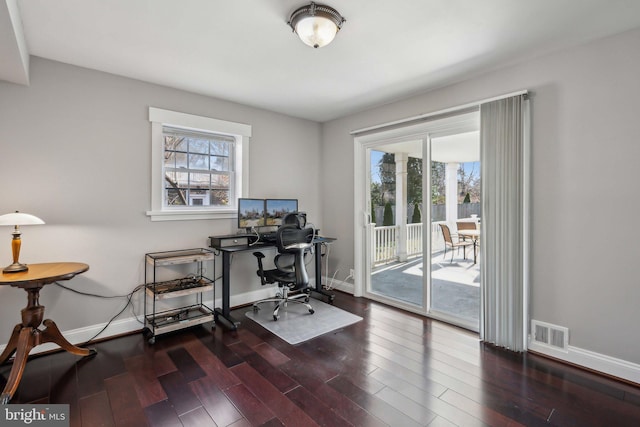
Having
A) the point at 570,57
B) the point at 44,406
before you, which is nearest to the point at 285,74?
the point at 570,57

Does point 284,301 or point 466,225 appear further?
point 284,301

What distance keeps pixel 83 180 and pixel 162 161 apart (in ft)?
2.27

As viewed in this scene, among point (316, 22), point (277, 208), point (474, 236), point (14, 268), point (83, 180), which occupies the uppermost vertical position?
point (316, 22)

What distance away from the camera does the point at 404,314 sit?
3.45 m

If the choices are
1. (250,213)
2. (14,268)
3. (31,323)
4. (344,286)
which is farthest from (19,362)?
(344,286)

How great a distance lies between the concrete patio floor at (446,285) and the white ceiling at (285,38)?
1.96 meters

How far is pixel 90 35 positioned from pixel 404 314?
386cm

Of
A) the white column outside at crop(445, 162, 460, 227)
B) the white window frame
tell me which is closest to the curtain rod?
the white column outside at crop(445, 162, 460, 227)

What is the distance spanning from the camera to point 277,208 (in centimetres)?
386

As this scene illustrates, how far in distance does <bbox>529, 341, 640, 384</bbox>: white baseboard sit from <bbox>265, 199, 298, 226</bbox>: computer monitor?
115 inches

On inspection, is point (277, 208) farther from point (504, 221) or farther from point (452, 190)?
point (504, 221)

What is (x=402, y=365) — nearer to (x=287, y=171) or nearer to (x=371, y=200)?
(x=371, y=200)

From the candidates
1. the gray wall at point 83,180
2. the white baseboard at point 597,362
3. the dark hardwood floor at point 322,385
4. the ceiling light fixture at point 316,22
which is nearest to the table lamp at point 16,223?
the gray wall at point 83,180

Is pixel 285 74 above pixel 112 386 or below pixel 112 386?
above
